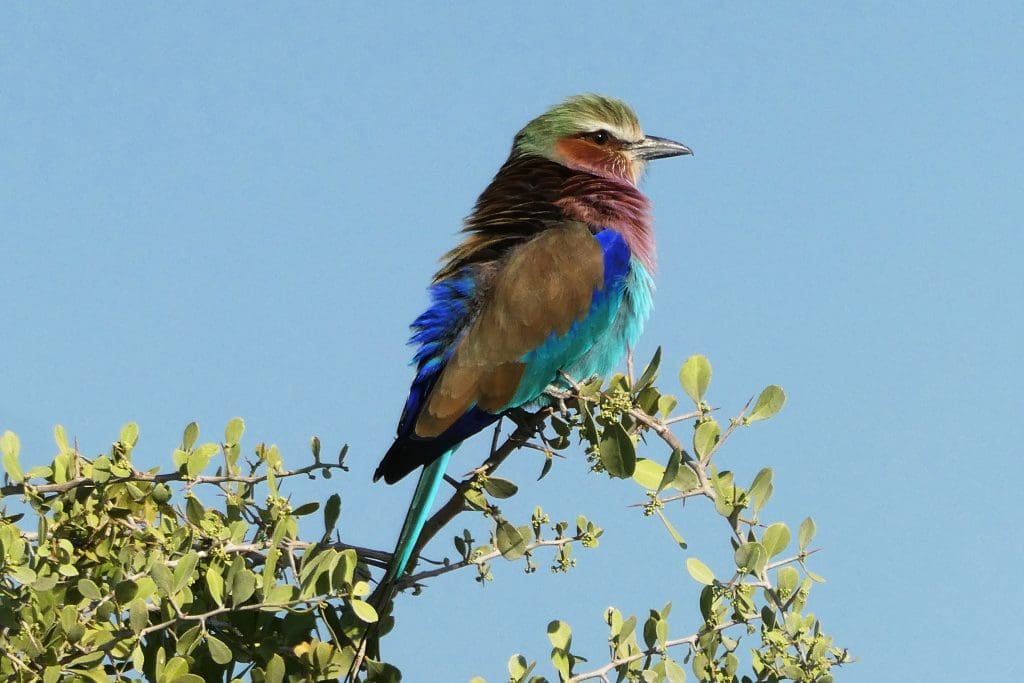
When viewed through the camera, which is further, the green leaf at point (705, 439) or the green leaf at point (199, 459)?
the green leaf at point (199, 459)

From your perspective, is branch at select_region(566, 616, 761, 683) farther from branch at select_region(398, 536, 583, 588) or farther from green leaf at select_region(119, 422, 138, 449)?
green leaf at select_region(119, 422, 138, 449)

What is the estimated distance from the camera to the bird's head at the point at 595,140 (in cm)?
512

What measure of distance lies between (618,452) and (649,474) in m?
0.09

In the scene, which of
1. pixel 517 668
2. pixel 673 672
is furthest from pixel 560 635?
pixel 673 672

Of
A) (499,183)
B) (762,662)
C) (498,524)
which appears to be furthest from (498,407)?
(762,662)

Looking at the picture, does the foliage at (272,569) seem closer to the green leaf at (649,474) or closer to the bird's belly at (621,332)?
the green leaf at (649,474)

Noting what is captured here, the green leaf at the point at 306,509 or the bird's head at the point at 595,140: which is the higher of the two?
the bird's head at the point at 595,140

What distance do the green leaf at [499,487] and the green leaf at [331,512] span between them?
0.42 metres

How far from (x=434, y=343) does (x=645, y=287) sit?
2.70 ft

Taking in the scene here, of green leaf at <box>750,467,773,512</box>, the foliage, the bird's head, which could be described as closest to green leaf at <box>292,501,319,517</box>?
the foliage

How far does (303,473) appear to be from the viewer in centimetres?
310

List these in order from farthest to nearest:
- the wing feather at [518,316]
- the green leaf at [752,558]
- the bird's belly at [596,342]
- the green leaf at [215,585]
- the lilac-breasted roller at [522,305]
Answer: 1. the bird's belly at [596,342]
2. the wing feather at [518,316]
3. the lilac-breasted roller at [522,305]
4. the green leaf at [215,585]
5. the green leaf at [752,558]

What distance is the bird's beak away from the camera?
5.47m

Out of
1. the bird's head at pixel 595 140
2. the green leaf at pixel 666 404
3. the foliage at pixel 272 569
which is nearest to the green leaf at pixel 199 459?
the foliage at pixel 272 569
